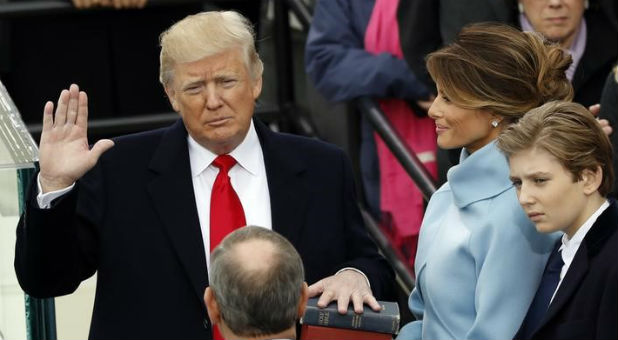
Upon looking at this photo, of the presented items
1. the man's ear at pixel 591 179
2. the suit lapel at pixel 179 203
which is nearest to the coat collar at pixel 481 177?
the man's ear at pixel 591 179

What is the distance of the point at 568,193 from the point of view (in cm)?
362

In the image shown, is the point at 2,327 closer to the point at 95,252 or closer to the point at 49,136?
the point at 95,252

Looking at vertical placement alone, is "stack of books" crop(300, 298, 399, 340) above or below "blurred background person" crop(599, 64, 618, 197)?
below

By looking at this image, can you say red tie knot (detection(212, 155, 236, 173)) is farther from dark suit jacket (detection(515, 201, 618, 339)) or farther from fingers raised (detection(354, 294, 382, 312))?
dark suit jacket (detection(515, 201, 618, 339))

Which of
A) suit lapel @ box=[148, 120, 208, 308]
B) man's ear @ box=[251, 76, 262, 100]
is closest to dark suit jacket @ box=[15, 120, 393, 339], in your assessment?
suit lapel @ box=[148, 120, 208, 308]

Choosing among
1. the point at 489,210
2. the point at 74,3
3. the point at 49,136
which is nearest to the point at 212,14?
the point at 49,136

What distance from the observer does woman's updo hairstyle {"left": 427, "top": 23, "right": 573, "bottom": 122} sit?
3.89m

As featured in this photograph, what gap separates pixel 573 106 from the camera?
367cm

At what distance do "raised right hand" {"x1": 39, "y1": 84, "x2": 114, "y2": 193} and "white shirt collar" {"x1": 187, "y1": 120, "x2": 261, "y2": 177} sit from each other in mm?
385

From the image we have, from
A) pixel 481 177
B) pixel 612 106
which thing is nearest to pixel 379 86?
pixel 612 106

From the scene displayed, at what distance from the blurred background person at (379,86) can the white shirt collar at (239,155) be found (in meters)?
1.66

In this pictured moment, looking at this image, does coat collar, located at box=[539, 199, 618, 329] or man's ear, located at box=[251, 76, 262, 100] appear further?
man's ear, located at box=[251, 76, 262, 100]

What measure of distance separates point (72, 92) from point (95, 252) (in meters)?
0.48

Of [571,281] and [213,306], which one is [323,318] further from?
[571,281]
